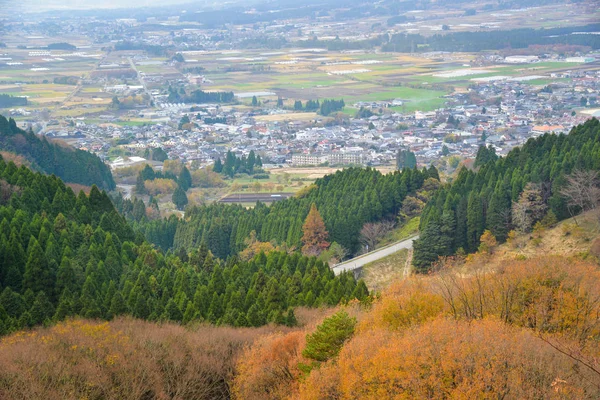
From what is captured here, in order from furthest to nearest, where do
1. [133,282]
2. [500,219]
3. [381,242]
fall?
[381,242], [500,219], [133,282]

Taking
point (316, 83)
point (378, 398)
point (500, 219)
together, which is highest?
point (378, 398)

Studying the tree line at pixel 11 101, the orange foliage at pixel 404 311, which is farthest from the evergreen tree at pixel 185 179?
the orange foliage at pixel 404 311

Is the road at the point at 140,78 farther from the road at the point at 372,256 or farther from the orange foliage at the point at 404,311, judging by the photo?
the orange foliage at the point at 404,311

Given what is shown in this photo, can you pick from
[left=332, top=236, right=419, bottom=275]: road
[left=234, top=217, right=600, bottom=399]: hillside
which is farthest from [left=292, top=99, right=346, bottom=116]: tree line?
[left=234, top=217, right=600, bottom=399]: hillside

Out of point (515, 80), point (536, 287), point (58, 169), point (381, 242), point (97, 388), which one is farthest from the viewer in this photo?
point (515, 80)

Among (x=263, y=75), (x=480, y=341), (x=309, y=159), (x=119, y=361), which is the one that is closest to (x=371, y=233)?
(x=119, y=361)

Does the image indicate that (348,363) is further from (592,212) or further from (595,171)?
(595,171)

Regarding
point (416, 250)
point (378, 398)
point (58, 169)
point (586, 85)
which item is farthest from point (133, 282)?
point (586, 85)
